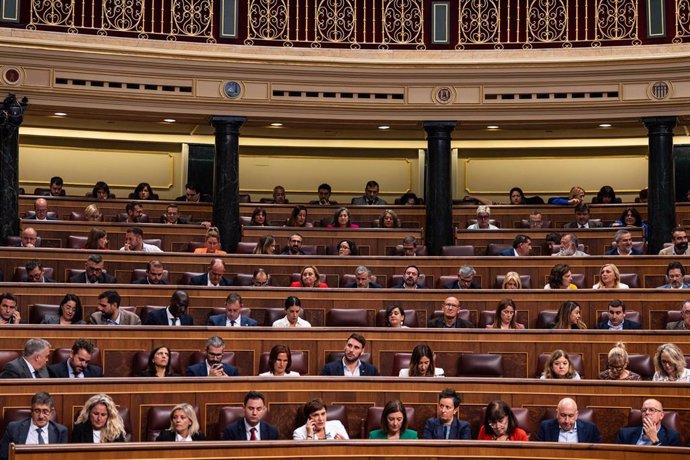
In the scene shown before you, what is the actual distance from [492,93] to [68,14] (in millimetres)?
4048

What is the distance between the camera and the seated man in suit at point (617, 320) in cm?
838

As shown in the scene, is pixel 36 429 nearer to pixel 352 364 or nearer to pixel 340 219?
pixel 352 364

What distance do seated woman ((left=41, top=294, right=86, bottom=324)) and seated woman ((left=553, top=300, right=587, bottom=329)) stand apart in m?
3.15

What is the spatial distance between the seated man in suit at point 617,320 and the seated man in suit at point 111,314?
3145 millimetres

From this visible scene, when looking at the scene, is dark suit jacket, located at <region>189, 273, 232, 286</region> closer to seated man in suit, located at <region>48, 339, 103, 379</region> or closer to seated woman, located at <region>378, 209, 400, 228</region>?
seated man in suit, located at <region>48, 339, 103, 379</region>

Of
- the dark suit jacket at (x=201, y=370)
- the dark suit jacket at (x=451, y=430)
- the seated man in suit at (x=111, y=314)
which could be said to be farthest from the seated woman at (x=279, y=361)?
the seated man in suit at (x=111, y=314)

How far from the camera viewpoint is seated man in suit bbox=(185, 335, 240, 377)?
25.0 feet

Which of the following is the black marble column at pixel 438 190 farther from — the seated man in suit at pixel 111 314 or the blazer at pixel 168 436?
the blazer at pixel 168 436

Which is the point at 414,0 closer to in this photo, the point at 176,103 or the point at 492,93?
the point at 492,93

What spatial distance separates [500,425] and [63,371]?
2.58 m

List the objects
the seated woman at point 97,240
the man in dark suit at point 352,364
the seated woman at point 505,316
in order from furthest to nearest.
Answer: the seated woman at point 97,240 < the seated woman at point 505,316 < the man in dark suit at point 352,364

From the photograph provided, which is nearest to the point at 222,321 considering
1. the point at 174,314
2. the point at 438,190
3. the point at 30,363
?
the point at 174,314

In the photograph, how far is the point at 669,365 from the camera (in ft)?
24.1

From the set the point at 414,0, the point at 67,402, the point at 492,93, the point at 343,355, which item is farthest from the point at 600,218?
the point at 67,402
